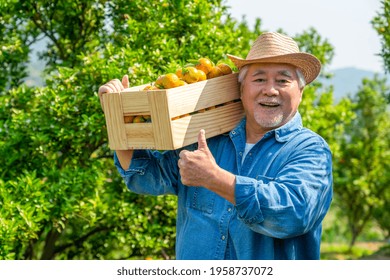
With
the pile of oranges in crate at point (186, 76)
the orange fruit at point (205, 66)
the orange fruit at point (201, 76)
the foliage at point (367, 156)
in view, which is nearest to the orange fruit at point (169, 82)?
the pile of oranges in crate at point (186, 76)

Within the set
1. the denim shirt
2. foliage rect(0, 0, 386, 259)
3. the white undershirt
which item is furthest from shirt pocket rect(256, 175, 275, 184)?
foliage rect(0, 0, 386, 259)

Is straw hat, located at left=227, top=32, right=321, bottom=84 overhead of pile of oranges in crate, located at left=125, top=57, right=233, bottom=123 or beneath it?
overhead

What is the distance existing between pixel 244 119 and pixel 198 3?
251 cm

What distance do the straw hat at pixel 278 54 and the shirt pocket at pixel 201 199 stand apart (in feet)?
2.02

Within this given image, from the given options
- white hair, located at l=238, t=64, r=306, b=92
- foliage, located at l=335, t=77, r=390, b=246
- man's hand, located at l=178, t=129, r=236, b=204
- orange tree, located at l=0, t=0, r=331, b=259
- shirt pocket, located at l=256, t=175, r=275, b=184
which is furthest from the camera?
foliage, located at l=335, t=77, r=390, b=246

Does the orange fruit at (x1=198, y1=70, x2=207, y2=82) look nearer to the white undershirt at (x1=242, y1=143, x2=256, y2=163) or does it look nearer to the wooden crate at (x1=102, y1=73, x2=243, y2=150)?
the wooden crate at (x1=102, y1=73, x2=243, y2=150)

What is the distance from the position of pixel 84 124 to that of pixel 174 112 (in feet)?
8.13

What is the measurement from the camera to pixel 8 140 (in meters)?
5.39

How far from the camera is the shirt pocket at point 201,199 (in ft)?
9.92

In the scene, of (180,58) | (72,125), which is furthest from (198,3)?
(72,125)

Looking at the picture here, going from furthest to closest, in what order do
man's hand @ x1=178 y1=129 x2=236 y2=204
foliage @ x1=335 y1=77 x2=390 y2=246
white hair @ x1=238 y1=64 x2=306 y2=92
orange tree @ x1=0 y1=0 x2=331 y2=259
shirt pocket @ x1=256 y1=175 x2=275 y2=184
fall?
foliage @ x1=335 y1=77 x2=390 y2=246, orange tree @ x1=0 y1=0 x2=331 y2=259, white hair @ x1=238 y1=64 x2=306 y2=92, shirt pocket @ x1=256 y1=175 x2=275 y2=184, man's hand @ x1=178 y1=129 x2=236 y2=204

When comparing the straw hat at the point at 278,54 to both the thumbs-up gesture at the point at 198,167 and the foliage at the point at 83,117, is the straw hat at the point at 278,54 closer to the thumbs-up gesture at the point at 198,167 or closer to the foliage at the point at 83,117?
the thumbs-up gesture at the point at 198,167

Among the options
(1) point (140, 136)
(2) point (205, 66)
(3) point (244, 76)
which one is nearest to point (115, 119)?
(1) point (140, 136)

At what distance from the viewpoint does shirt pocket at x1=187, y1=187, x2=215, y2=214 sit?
9.92 feet
